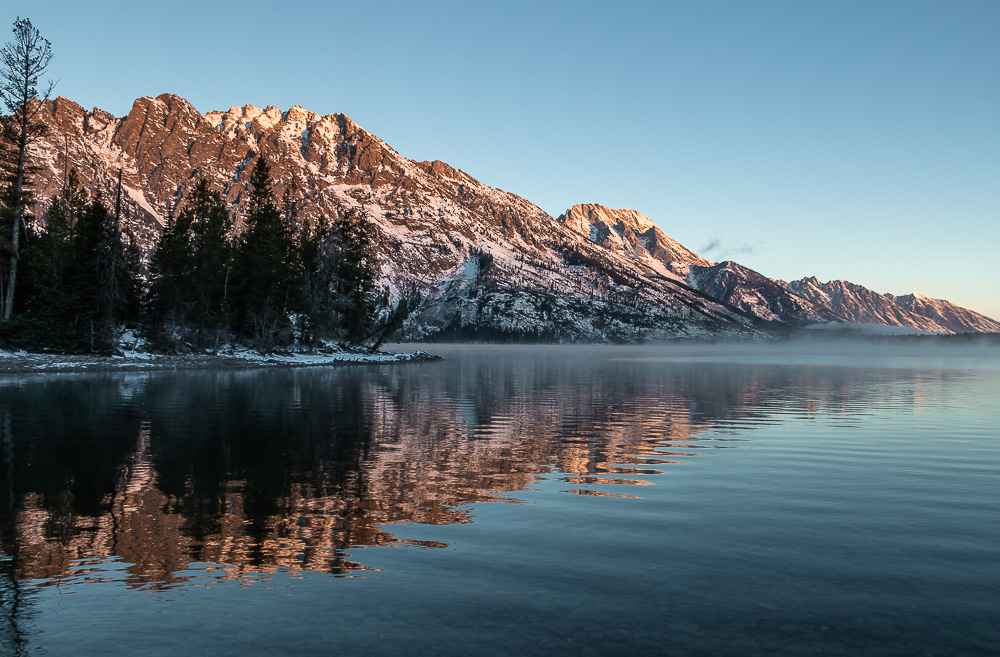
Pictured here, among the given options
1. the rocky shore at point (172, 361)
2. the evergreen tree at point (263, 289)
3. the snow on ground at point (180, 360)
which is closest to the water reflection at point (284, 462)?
the rocky shore at point (172, 361)

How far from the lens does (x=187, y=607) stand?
963cm

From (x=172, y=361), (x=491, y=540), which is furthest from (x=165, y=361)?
(x=491, y=540)

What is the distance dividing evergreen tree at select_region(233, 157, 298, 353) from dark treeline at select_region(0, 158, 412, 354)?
19cm

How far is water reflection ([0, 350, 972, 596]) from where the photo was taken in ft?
40.4

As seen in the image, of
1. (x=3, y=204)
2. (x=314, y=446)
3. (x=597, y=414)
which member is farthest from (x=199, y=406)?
(x=3, y=204)

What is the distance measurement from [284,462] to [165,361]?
205 feet

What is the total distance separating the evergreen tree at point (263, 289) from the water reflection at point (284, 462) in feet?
167

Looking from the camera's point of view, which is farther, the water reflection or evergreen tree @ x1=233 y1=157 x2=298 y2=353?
evergreen tree @ x1=233 y1=157 x2=298 y2=353

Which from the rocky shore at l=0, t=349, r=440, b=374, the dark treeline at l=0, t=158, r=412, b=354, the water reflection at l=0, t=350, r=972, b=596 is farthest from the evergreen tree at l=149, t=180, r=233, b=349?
the water reflection at l=0, t=350, r=972, b=596

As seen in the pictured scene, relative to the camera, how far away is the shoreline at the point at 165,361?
63125 millimetres

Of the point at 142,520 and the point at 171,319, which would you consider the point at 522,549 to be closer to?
the point at 142,520

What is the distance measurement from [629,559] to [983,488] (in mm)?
12469

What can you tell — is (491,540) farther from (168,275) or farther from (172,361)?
(168,275)

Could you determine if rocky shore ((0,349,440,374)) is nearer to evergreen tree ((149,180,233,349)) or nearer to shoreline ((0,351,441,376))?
shoreline ((0,351,441,376))
